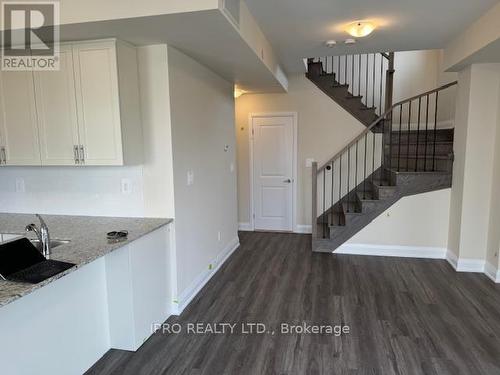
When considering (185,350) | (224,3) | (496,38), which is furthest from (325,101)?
(185,350)

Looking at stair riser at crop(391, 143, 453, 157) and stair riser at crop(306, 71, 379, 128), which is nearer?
stair riser at crop(391, 143, 453, 157)

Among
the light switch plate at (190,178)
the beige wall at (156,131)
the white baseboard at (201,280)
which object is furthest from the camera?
the light switch plate at (190,178)

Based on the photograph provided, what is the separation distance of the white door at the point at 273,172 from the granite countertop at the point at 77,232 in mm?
3088

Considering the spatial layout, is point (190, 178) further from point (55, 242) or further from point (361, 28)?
point (361, 28)

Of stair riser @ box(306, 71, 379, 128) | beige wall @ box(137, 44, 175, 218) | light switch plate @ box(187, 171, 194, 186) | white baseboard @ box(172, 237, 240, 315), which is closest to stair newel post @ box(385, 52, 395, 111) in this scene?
stair riser @ box(306, 71, 379, 128)

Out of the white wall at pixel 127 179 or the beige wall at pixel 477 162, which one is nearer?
the white wall at pixel 127 179

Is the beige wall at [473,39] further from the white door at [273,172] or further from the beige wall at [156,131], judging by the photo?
the beige wall at [156,131]

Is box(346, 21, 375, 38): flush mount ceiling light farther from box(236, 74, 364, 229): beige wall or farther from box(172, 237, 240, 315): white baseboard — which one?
box(172, 237, 240, 315): white baseboard

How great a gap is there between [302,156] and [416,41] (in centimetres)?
247

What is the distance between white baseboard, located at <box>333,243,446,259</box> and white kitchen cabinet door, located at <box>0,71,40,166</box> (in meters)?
3.80

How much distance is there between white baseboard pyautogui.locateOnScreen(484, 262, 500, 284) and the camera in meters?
3.58

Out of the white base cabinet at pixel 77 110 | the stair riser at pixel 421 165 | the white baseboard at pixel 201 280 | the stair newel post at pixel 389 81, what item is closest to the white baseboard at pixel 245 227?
the white baseboard at pixel 201 280

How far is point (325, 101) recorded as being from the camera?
17.6 ft

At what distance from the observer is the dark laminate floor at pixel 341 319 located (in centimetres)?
228
